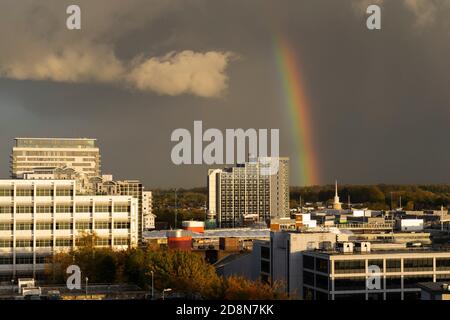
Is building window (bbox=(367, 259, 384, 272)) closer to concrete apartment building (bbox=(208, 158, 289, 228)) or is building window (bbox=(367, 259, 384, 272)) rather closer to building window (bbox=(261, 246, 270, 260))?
building window (bbox=(261, 246, 270, 260))

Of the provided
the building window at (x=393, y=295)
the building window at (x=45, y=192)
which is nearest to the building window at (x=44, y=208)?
the building window at (x=45, y=192)

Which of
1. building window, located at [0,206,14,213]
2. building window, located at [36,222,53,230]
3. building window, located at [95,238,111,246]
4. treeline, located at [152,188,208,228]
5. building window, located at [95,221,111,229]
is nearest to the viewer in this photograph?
building window, located at [0,206,14,213]

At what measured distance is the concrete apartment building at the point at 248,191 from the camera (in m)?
120

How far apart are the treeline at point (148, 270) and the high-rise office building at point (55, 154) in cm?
7828

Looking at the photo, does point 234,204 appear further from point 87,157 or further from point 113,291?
point 113,291

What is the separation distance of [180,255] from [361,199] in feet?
364

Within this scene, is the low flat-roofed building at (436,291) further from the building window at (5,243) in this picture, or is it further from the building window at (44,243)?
the building window at (5,243)

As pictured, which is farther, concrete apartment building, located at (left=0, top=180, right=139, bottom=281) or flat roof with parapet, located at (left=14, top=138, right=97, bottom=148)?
flat roof with parapet, located at (left=14, top=138, right=97, bottom=148)

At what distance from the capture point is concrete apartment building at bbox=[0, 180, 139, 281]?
123 feet

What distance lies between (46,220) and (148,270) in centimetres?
928

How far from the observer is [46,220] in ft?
125

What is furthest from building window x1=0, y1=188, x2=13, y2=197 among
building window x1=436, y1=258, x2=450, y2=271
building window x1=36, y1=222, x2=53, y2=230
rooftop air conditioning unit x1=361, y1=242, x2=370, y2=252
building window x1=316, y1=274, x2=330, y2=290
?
building window x1=436, y1=258, x2=450, y2=271

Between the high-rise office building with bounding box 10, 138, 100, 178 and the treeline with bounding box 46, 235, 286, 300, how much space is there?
78276mm

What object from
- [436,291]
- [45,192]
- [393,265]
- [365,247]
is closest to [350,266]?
[393,265]
